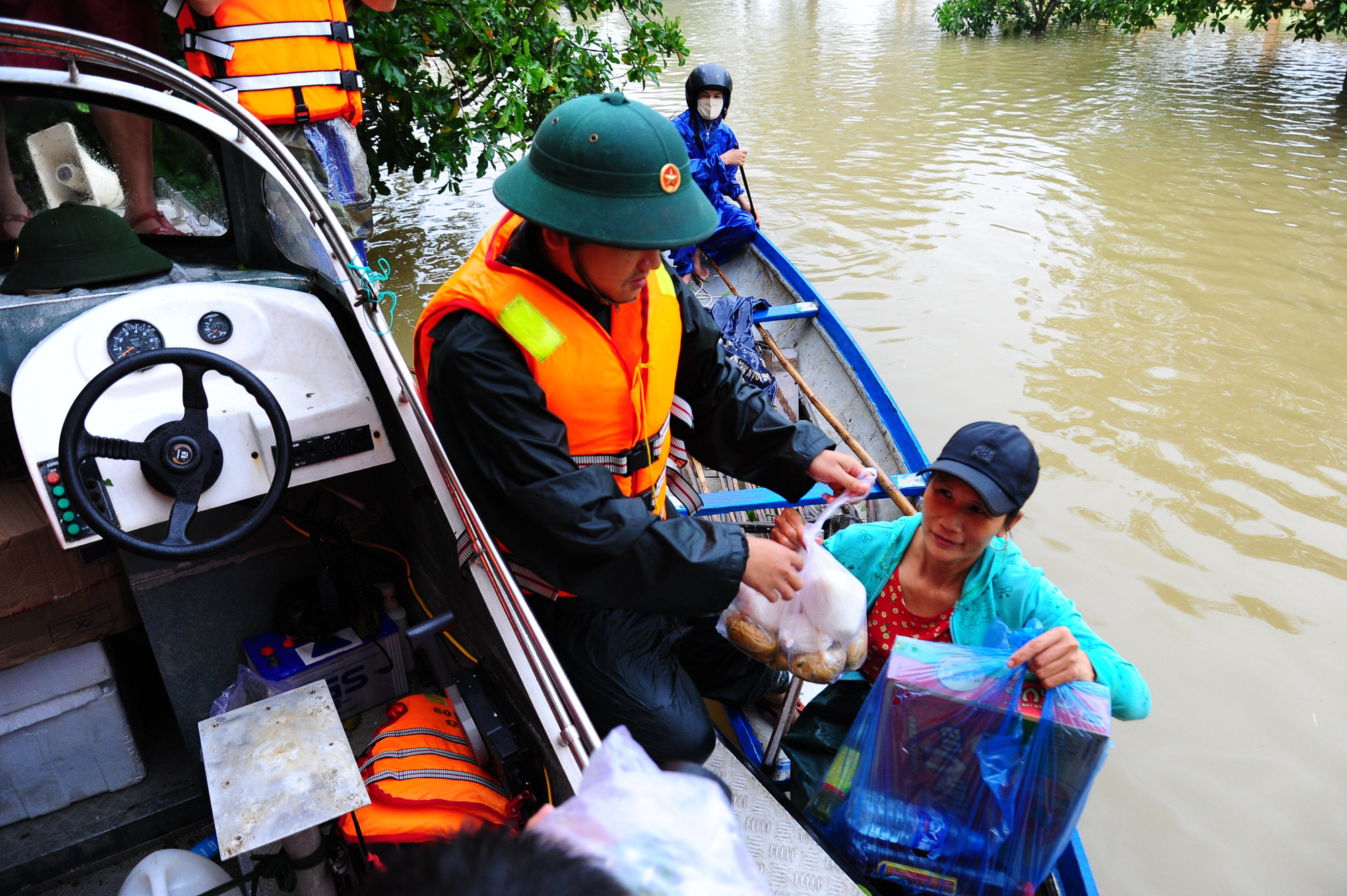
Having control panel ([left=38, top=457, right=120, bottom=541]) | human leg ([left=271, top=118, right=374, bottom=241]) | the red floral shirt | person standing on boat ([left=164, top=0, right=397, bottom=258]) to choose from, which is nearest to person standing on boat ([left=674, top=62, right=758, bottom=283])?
human leg ([left=271, top=118, right=374, bottom=241])

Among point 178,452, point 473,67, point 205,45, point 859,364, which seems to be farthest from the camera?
point 473,67

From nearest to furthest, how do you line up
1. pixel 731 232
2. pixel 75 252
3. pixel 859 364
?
1. pixel 75 252
2. pixel 859 364
3. pixel 731 232

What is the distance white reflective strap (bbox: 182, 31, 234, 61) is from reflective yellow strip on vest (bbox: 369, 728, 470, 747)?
2928 millimetres

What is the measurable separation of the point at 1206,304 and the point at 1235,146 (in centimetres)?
556

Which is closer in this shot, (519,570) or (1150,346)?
(519,570)

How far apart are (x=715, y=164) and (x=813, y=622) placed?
518cm

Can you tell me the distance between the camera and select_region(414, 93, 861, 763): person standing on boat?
181 cm

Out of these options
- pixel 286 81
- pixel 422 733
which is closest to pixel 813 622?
pixel 422 733

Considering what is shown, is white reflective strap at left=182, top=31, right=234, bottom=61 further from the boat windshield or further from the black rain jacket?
the black rain jacket

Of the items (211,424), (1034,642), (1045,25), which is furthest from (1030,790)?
(1045,25)

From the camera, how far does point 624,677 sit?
7.25 ft

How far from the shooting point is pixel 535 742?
211cm

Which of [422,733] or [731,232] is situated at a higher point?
[731,232]

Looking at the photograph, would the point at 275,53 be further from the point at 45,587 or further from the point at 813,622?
the point at 813,622
